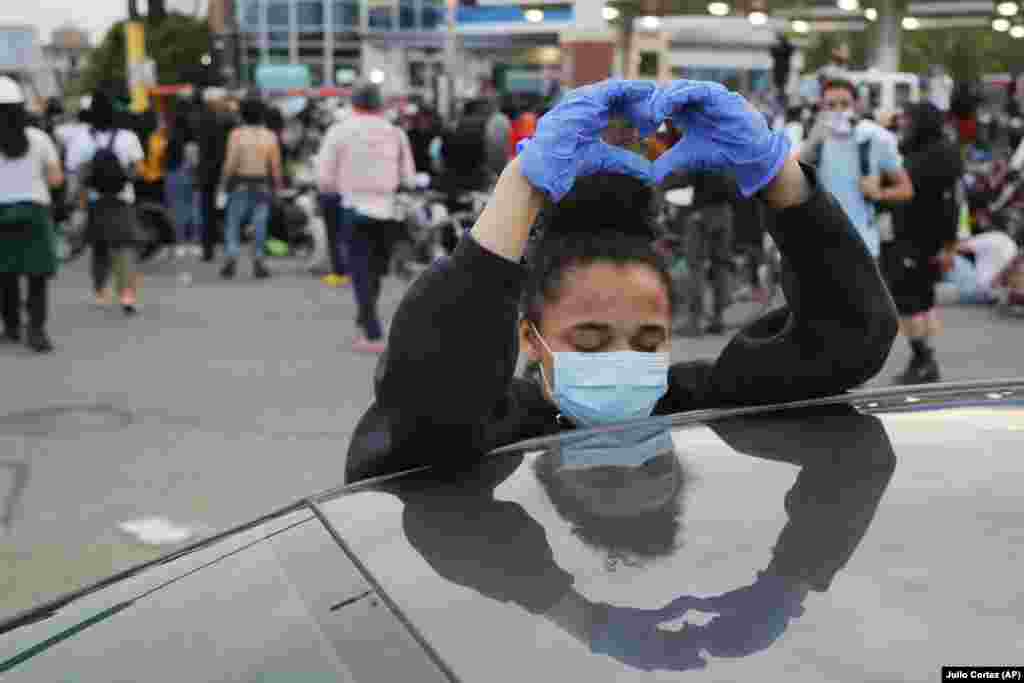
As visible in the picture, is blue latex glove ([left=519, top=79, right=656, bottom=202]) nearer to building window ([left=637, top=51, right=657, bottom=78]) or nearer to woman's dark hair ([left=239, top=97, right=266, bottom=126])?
woman's dark hair ([left=239, top=97, right=266, bottom=126])

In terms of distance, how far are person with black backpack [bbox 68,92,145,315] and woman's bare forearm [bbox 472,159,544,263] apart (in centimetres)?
972

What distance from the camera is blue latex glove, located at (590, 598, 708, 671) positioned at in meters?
1.26

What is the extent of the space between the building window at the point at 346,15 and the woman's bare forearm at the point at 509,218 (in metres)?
84.6

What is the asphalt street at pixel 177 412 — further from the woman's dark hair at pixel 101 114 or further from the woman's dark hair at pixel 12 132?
the woman's dark hair at pixel 101 114

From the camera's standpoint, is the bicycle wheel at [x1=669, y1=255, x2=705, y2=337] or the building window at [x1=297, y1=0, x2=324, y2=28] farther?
the building window at [x1=297, y1=0, x2=324, y2=28]

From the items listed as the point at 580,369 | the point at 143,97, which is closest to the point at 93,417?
the point at 580,369

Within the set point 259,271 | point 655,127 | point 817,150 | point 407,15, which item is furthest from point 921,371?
point 407,15

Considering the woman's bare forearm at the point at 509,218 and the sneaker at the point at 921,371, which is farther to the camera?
the sneaker at the point at 921,371

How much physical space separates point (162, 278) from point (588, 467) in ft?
44.4

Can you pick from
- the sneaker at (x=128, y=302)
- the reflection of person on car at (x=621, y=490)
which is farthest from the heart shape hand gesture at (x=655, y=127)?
the sneaker at (x=128, y=302)

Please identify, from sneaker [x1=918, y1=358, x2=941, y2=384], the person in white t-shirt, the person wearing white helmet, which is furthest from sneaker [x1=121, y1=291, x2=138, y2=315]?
the person in white t-shirt

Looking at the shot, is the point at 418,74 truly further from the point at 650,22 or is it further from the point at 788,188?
the point at 788,188

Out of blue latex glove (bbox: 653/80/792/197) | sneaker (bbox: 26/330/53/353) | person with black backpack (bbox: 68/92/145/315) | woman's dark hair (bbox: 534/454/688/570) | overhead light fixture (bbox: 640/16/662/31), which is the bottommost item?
sneaker (bbox: 26/330/53/353)

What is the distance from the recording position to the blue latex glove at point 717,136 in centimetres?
205
